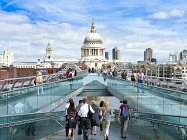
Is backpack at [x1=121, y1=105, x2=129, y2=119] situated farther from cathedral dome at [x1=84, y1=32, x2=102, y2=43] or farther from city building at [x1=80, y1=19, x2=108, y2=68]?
cathedral dome at [x1=84, y1=32, x2=102, y2=43]

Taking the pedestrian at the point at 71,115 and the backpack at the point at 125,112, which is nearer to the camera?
the pedestrian at the point at 71,115

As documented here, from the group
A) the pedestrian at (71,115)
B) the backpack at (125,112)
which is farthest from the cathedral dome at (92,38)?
the pedestrian at (71,115)

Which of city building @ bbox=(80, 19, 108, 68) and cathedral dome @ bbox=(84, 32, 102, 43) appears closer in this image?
city building @ bbox=(80, 19, 108, 68)

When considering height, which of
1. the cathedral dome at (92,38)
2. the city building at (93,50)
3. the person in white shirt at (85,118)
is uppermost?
the cathedral dome at (92,38)

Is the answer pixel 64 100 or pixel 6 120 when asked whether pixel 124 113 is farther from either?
pixel 64 100

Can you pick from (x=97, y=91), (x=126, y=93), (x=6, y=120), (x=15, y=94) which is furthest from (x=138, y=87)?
(x=97, y=91)

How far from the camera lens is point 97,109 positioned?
498 inches

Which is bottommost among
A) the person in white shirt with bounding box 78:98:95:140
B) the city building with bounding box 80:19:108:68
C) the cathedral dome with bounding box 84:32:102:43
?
the person in white shirt with bounding box 78:98:95:140

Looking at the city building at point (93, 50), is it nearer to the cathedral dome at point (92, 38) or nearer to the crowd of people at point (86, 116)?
the cathedral dome at point (92, 38)

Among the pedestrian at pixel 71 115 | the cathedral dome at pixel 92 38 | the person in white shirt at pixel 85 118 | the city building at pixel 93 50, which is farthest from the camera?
the cathedral dome at pixel 92 38

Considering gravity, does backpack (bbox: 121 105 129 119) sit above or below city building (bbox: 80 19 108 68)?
below

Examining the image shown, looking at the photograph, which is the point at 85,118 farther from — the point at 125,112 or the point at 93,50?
the point at 93,50

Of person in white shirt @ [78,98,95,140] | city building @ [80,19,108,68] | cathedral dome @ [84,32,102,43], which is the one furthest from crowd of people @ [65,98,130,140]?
cathedral dome @ [84,32,102,43]

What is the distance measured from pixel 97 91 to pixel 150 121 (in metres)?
19.6
